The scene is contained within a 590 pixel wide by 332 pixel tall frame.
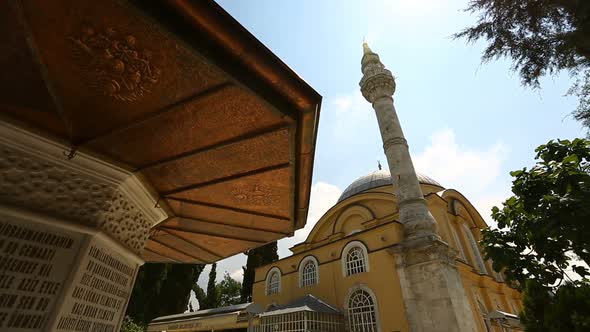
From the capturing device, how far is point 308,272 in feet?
43.9

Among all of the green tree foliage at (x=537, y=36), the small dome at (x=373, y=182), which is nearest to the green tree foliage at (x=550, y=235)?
the green tree foliage at (x=537, y=36)

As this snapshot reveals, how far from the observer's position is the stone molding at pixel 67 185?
1531 millimetres

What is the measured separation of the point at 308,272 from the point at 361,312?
129 inches

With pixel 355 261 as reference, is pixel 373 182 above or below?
above

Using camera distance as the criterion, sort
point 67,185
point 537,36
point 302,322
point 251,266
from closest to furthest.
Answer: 1. point 67,185
2. point 537,36
3. point 302,322
4. point 251,266

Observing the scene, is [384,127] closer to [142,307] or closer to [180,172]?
[180,172]

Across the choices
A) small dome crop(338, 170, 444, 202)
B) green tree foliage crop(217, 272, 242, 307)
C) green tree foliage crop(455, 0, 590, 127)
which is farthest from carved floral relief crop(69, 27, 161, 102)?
green tree foliage crop(217, 272, 242, 307)

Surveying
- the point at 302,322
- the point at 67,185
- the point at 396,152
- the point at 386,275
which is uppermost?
the point at 396,152

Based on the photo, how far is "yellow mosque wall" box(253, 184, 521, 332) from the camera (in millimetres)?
10461

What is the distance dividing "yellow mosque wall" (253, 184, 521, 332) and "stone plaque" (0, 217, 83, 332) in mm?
10078

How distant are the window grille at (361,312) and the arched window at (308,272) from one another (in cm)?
203

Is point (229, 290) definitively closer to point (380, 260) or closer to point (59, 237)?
point (380, 260)

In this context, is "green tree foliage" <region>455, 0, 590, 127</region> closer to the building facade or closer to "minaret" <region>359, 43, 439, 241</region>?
the building facade

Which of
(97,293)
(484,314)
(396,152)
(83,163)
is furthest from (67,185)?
(484,314)
